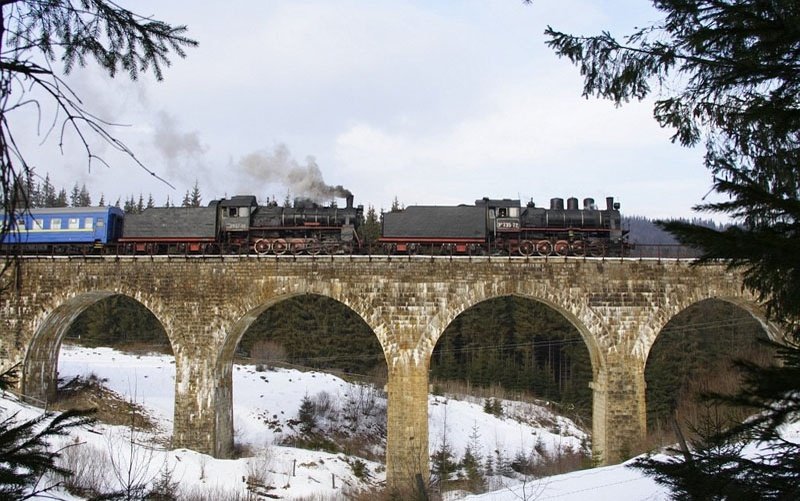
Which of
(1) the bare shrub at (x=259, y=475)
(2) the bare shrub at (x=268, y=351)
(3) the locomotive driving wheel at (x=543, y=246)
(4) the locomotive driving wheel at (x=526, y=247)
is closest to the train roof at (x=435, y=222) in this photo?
(4) the locomotive driving wheel at (x=526, y=247)

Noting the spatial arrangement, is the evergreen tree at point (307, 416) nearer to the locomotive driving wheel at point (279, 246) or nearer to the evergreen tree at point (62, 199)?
the locomotive driving wheel at point (279, 246)

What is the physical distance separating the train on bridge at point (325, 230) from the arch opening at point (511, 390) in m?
6.99

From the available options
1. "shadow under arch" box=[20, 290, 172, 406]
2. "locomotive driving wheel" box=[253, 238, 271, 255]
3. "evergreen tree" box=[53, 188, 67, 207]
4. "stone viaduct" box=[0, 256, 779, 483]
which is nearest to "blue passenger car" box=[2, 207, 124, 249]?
"shadow under arch" box=[20, 290, 172, 406]

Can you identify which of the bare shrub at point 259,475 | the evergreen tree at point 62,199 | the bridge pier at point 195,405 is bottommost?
the bare shrub at point 259,475

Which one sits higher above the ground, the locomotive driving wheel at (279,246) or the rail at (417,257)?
the locomotive driving wheel at (279,246)

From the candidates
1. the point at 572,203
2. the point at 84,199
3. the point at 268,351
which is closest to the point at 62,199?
the point at 84,199

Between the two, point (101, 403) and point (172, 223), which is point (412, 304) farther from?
point (101, 403)

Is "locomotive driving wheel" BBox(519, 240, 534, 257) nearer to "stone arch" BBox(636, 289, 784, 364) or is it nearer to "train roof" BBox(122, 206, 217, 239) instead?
"stone arch" BBox(636, 289, 784, 364)

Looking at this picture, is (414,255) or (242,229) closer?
(414,255)

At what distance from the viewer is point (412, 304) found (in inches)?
683

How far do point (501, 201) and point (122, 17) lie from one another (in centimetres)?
1801

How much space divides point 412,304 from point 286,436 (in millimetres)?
11006

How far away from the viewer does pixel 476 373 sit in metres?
37.2

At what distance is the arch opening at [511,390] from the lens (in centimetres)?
2562
